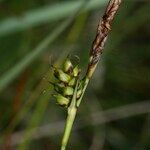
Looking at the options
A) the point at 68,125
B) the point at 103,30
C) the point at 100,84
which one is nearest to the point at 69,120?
the point at 68,125

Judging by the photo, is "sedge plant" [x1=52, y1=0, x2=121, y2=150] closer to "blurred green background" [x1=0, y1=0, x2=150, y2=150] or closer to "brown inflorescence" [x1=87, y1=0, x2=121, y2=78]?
"brown inflorescence" [x1=87, y1=0, x2=121, y2=78]

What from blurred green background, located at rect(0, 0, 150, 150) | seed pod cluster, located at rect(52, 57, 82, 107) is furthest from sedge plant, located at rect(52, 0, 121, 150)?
blurred green background, located at rect(0, 0, 150, 150)

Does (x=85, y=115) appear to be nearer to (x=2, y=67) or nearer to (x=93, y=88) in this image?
(x=93, y=88)

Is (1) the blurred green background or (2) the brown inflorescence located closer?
(2) the brown inflorescence

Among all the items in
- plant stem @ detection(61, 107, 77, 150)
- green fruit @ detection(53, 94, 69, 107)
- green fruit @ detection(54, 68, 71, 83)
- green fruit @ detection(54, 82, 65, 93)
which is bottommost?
plant stem @ detection(61, 107, 77, 150)

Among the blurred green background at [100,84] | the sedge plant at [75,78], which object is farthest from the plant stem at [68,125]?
the blurred green background at [100,84]

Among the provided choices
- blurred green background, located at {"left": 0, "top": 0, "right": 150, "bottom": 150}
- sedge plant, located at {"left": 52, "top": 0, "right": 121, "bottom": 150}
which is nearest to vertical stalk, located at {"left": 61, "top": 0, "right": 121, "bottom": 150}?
sedge plant, located at {"left": 52, "top": 0, "right": 121, "bottom": 150}

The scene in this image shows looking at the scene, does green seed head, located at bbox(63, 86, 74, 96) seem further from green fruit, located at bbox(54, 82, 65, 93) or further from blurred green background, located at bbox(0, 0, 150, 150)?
blurred green background, located at bbox(0, 0, 150, 150)

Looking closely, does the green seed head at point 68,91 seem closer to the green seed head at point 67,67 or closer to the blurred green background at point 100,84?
the green seed head at point 67,67

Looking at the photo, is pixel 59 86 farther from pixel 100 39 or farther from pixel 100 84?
pixel 100 84

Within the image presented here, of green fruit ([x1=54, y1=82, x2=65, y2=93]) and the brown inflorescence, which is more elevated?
the brown inflorescence
